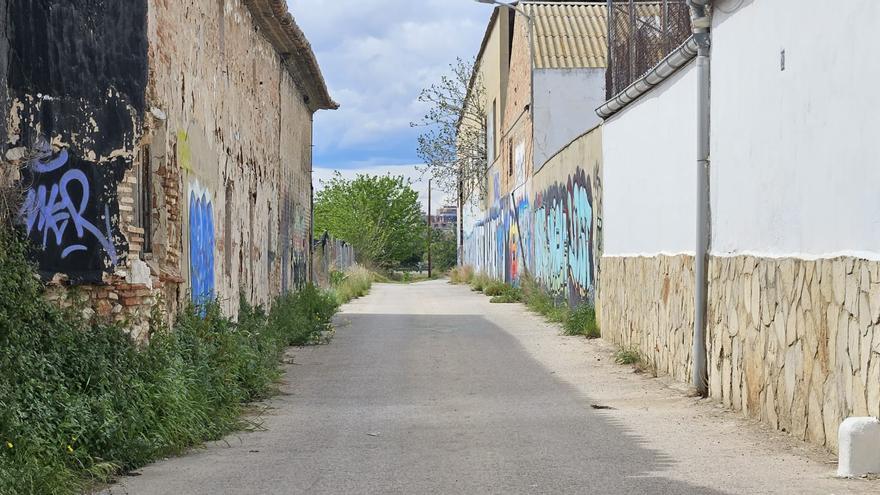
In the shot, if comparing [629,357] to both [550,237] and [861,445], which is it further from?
[550,237]

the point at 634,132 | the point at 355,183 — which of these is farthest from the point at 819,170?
the point at 355,183

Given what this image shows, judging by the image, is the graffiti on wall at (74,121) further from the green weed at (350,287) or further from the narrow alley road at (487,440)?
the green weed at (350,287)

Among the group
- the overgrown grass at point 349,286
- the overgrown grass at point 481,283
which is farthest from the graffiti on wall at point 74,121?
the overgrown grass at point 481,283

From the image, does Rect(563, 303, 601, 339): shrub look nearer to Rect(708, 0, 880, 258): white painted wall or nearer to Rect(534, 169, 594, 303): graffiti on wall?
Rect(534, 169, 594, 303): graffiti on wall

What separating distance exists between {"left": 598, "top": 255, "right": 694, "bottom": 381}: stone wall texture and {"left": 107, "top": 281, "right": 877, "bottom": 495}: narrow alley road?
379 millimetres

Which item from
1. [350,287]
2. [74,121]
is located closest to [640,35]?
[74,121]

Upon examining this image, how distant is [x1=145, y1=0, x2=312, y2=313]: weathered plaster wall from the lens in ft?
32.2

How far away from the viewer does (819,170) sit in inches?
300

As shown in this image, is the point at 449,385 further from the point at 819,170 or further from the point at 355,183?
the point at 355,183

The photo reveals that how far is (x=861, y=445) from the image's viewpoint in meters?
6.57

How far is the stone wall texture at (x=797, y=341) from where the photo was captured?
22.4 feet

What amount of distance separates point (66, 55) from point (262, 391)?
3.82m

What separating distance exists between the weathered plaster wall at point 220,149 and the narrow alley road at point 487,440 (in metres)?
1.73

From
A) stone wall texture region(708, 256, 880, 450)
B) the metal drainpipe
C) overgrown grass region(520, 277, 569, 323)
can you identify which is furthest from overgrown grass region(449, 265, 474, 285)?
stone wall texture region(708, 256, 880, 450)
